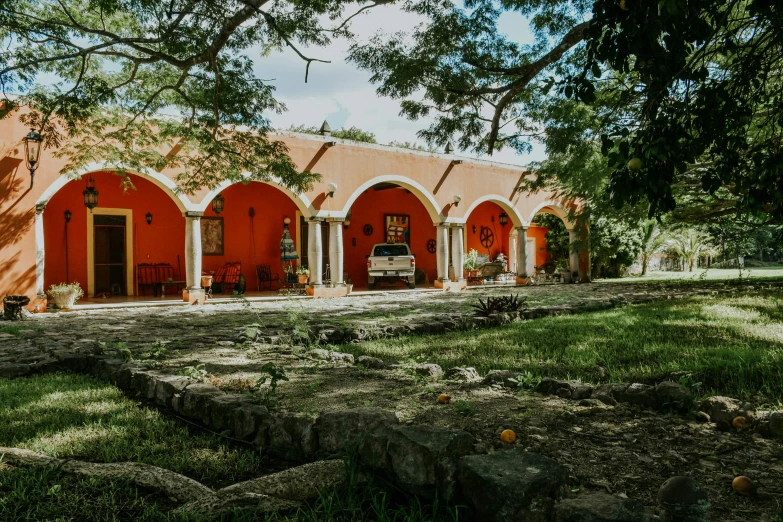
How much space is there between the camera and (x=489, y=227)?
2303 centimetres

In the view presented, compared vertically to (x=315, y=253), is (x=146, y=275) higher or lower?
lower

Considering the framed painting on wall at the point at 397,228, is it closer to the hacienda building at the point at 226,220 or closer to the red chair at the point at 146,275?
the hacienda building at the point at 226,220

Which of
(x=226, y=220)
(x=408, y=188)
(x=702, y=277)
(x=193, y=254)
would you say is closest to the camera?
(x=193, y=254)

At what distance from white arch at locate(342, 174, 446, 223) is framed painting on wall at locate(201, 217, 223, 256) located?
12.6 ft

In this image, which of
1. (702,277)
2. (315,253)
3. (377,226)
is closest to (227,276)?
Result: (315,253)

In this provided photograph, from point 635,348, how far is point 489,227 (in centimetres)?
1817

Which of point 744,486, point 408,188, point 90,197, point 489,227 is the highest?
point 408,188

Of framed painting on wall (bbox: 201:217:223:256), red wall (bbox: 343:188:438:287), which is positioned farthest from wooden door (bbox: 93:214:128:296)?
red wall (bbox: 343:188:438:287)

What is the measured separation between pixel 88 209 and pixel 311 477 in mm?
13682

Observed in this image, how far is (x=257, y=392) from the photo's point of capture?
3350mm

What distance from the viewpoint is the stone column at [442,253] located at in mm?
16734

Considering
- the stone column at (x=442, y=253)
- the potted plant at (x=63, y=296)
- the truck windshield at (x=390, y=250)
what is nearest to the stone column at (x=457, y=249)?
the stone column at (x=442, y=253)

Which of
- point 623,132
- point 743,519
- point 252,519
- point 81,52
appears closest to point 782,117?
point 623,132

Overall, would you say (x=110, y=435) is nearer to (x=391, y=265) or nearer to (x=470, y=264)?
(x=391, y=265)
